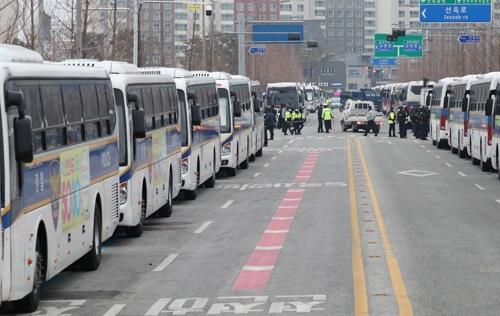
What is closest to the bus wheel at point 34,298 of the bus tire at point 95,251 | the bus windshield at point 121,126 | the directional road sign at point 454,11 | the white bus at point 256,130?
the bus tire at point 95,251

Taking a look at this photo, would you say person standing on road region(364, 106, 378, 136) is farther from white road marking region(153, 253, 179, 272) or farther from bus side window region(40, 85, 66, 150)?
bus side window region(40, 85, 66, 150)

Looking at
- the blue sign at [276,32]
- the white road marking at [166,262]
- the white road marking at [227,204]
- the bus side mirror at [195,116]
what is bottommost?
the white road marking at [227,204]

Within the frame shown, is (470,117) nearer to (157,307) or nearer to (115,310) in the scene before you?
(157,307)

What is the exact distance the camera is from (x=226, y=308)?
1500cm

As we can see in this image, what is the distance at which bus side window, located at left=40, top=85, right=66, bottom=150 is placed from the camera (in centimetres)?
1584

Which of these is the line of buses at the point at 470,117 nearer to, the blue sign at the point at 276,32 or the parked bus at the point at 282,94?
the parked bus at the point at 282,94

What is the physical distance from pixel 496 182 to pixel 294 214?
436 inches

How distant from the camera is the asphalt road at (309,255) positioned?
15.4 m

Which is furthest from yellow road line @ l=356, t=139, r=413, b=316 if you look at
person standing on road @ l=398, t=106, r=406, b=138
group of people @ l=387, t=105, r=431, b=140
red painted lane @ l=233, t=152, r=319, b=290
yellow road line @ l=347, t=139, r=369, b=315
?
person standing on road @ l=398, t=106, r=406, b=138

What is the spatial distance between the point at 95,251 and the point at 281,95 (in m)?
73.7

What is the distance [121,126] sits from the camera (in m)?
22.0

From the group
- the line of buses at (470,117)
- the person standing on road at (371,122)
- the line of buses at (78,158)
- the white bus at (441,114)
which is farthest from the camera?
the person standing on road at (371,122)

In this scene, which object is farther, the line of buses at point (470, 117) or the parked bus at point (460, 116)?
the parked bus at point (460, 116)

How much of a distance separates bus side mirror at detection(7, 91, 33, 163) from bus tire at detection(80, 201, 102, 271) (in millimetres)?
5099
